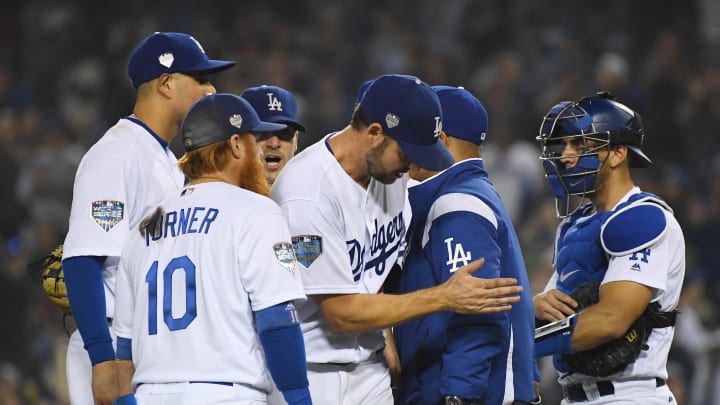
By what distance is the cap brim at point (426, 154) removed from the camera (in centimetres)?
349

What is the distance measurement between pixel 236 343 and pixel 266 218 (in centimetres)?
40

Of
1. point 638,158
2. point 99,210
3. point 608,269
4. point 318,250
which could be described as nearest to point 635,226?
point 608,269

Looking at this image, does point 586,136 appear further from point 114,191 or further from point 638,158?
point 114,191

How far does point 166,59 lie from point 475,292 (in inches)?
61.7

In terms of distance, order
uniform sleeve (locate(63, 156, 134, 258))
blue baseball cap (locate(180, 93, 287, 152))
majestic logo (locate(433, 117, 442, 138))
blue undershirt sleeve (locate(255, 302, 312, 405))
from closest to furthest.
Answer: blue undershirt sleeve (locate(255, 302, 312, 405))
blue baseball cap (locate(180, 93, 287, 152))
majestic logo (locate(433, 117, 442, 138))
uniform sleeve (locate(63, 156, 134, 258))

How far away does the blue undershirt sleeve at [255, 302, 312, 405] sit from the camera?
10.2 ft

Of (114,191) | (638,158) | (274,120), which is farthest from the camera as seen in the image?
(274,120)

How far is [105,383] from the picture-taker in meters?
3.53

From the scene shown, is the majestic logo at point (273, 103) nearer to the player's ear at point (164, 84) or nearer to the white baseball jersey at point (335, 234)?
the player's ear at point (164, 84)

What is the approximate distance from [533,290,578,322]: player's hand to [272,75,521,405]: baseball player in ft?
2.09

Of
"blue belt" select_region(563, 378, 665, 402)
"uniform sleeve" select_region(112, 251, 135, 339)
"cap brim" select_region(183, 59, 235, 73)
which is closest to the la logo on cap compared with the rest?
"cap brim" select_region(183, 59, 235, 73)

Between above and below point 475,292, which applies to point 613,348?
below

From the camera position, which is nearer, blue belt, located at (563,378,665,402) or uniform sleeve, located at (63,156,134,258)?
uniform sleeve, located at (63,156,134,258)

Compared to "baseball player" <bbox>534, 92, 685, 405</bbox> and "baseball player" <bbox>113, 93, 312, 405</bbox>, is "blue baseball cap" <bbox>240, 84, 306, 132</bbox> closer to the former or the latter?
"baseball player" <bbox>534, 92, 685, 405</bbox>
